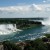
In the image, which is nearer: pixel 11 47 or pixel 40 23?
pixel 11 47

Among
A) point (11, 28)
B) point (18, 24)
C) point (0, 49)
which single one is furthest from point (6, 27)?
point (0, 49)

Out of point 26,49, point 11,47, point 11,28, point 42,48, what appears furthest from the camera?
point 11,28

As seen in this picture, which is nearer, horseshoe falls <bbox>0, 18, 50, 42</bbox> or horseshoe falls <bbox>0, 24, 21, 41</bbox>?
horseshoe falls <bbox>0, 18, 50, 42</bbox>

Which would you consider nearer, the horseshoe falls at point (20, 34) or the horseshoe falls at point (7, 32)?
the horseshoe falls at point (20, 34)

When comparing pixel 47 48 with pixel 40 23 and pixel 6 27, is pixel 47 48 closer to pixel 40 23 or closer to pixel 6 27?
pixel 6 27

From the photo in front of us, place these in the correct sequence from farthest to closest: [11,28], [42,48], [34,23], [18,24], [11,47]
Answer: [34,23]
[18,24]
[11,28]
[11,47]
[42,48]

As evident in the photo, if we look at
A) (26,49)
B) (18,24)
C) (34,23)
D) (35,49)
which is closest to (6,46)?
(26,49)

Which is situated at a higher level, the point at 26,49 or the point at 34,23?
the point at 26,49

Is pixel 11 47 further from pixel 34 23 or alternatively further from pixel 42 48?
pixel 34 23

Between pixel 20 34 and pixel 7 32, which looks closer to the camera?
pixel 20 34
